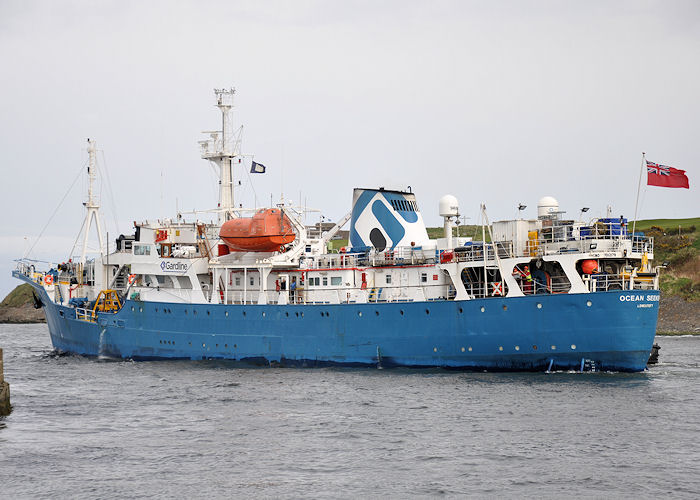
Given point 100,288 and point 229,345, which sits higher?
point 100,288

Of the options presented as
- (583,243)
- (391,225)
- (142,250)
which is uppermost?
(391,225)

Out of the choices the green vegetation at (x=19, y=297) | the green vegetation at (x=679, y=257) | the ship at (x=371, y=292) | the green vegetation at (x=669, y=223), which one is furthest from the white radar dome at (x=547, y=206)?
the green vegetation at (x=19, y=297)

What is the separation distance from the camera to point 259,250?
41625mm

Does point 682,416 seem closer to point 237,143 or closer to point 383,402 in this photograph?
point 383,402

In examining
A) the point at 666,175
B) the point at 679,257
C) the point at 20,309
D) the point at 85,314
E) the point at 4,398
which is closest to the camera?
the point at 4,398

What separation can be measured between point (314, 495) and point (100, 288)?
35250 millimetres

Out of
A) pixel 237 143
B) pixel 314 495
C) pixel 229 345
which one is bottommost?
pixel 314 495

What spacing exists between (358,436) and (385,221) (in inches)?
747

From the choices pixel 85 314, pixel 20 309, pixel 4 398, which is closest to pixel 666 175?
pixel 4 398

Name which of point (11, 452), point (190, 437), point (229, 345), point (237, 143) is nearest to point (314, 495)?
point (190, 437)

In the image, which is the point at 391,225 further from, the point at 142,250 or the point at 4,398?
the point at 4,398

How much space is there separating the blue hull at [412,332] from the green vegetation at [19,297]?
77669 mm

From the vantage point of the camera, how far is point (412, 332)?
3681cm

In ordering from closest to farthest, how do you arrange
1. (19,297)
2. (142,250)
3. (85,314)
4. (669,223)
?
1. (142,250)
2. (85,314)
3. (669,223)
4. (19,297)
